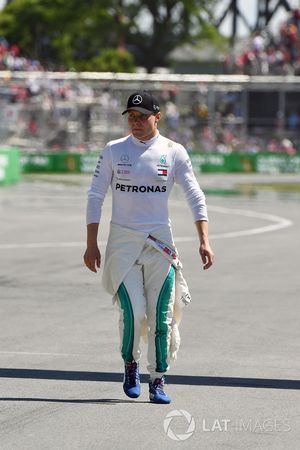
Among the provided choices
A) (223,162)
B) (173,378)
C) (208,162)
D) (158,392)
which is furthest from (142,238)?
(223,162)

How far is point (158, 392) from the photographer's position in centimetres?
785

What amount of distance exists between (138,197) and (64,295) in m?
5.32

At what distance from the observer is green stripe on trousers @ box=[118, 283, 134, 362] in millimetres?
7926

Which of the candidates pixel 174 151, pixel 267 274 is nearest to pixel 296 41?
pixel 267 274

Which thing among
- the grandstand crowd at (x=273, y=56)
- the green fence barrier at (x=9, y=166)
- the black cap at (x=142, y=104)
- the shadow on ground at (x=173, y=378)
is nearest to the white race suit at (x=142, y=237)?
the black cap at (x=142, y=104)

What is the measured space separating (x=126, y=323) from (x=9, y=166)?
87.0ft

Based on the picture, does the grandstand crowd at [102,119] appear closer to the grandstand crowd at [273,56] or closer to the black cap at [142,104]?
the grandstand crowd at [273,56]

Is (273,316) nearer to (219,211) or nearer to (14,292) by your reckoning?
(14,292)

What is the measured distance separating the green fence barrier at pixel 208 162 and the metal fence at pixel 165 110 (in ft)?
0.86

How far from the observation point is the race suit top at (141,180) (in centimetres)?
795

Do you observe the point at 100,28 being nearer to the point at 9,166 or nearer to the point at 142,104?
the point at 9,166

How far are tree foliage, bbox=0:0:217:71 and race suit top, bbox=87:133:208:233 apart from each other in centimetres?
6950

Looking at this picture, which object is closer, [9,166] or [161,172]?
[161,172]

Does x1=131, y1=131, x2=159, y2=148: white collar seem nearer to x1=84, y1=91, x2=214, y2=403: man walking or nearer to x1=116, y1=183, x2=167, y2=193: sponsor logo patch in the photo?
x1=84, y1=91, x2=214, y2=403: man walking
